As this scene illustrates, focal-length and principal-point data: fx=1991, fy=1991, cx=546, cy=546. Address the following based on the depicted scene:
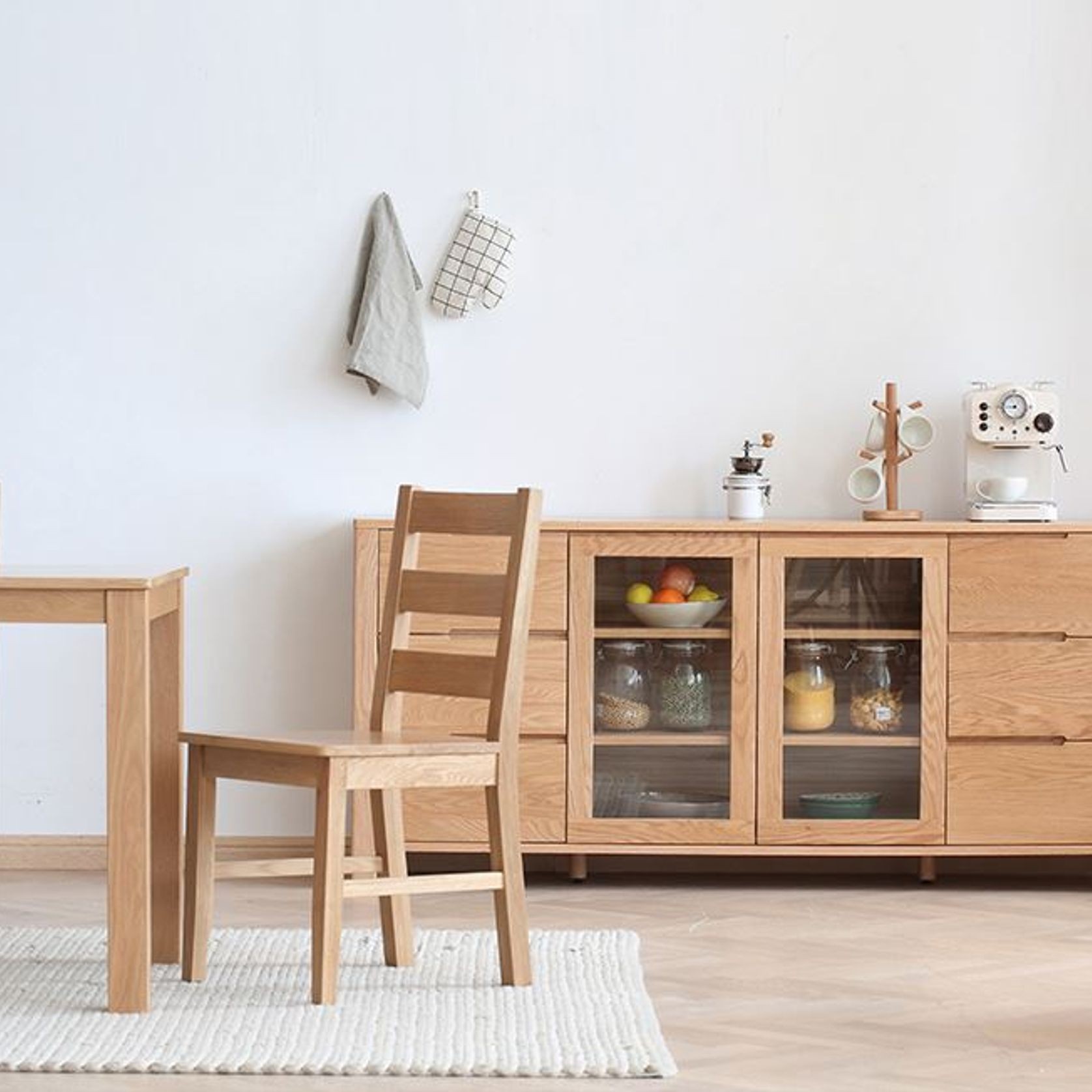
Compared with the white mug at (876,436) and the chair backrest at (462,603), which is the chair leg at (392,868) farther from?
the white mug at (876,436)

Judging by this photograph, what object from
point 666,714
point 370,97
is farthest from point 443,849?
point 370,97

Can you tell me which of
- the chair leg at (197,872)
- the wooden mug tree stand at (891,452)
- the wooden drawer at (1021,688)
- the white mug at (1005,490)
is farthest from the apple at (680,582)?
the chair leg at (197,872)

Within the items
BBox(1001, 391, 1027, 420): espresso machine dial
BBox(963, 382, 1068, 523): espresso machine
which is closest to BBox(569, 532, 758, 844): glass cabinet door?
BBox(963, 382, 1068, 523): espresso machine

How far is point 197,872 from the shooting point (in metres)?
3.39

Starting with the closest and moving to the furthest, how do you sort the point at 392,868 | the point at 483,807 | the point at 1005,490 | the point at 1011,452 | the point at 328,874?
the point at 328,874, the point at 392,868, the point at 483,807, the point at 1005,490, the point at 1011,452

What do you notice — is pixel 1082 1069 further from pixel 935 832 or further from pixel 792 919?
pixel 935 832

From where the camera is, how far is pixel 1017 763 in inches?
172

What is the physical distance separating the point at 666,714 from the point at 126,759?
5.10ft

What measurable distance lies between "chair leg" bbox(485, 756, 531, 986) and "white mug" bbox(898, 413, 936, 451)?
171 centimetres

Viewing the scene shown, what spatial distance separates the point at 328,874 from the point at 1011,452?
2186mm

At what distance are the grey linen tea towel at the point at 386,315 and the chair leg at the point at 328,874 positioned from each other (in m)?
1.62

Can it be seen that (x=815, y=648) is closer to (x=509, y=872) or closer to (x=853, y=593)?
(x=853, y=593)

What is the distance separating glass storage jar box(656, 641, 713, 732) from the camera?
14.4 ft

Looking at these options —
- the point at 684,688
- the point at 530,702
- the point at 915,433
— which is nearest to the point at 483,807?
the point at 530,702
